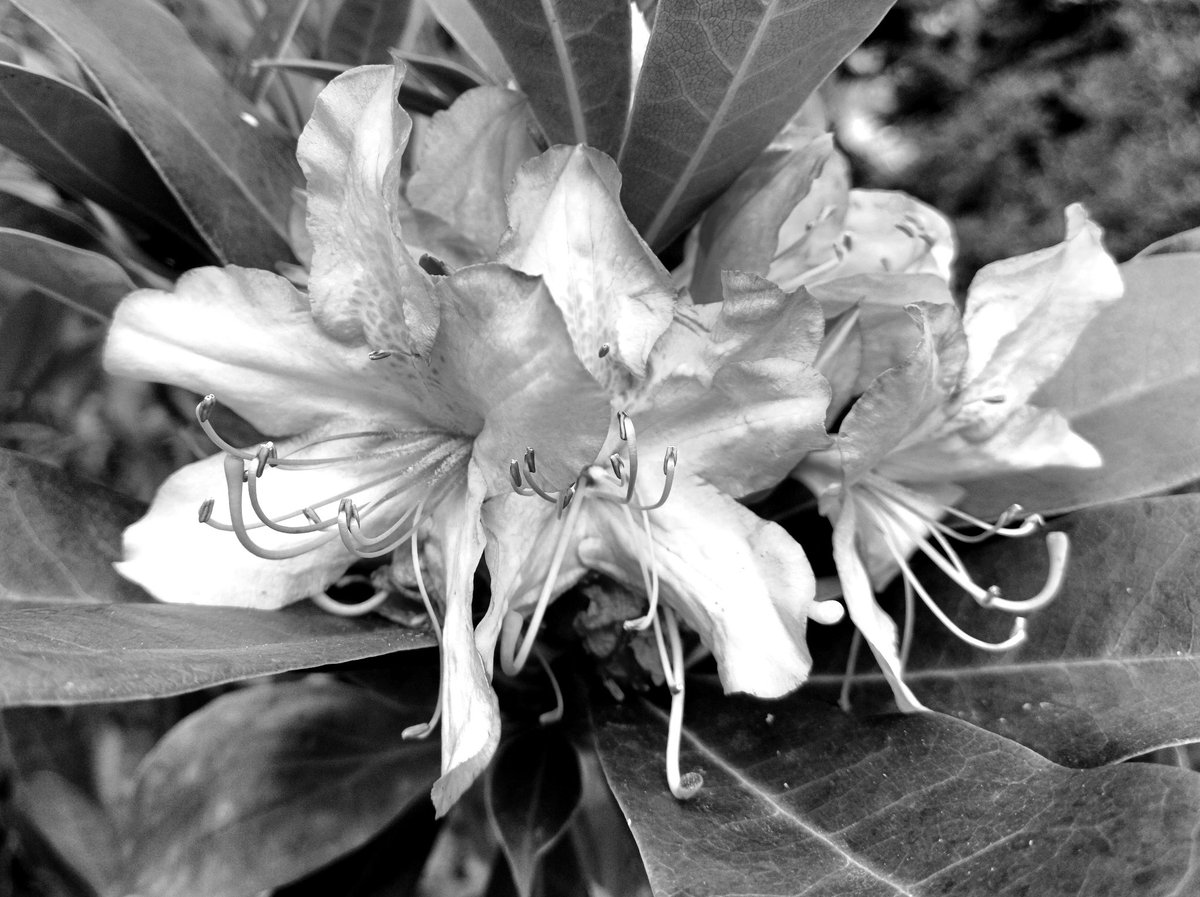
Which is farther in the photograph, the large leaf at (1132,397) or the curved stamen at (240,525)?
the large leaf at (1132,397)

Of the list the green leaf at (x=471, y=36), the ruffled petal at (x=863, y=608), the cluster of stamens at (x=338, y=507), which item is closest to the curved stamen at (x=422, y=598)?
the cluster of stamens at (x=338, y=507)

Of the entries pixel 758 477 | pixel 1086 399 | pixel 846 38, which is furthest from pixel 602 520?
pixel 1086 399

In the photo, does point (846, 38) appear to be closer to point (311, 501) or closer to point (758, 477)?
point (758, 477)

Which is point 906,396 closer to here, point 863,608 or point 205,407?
point 863,608

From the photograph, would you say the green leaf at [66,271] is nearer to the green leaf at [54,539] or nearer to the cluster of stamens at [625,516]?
the green leaf at [54,539]

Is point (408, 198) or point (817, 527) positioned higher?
point (408, 198)

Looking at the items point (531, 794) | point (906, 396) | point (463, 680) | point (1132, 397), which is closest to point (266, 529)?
point (463, 680)
